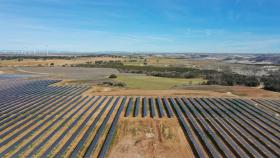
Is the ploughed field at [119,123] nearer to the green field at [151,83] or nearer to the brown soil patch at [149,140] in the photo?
the brown soil patch at [149,140]

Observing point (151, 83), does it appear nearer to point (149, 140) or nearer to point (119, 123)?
point (119, 123)

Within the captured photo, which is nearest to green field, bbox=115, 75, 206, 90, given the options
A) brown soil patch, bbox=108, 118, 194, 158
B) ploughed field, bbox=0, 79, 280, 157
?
ploughed field, bbox=0, 79, 280, 157

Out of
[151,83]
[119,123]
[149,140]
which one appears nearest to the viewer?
[149,140]

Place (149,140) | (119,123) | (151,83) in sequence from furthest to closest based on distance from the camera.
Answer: (151,83) < (119,123) < (149,140)

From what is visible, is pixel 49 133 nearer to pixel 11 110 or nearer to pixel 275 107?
pixel 11 110

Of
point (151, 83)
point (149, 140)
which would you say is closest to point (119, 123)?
point (149, 140)
